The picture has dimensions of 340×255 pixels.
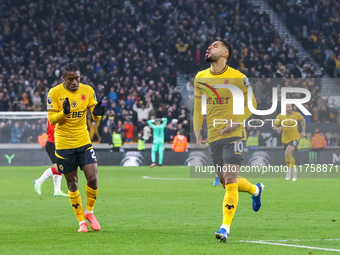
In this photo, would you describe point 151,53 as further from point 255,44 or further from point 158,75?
point 255,44

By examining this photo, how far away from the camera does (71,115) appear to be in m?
7.73

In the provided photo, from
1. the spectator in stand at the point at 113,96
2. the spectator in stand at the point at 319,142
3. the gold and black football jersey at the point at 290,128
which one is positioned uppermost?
the spectator in stand at the point at 113,96

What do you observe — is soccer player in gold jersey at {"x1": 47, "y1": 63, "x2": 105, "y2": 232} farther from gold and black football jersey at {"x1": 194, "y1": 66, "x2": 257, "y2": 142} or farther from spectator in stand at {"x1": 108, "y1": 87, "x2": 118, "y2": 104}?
spectator in stand at {"x1": 108, "y1": 87, "x2": 118, "y2": 104}

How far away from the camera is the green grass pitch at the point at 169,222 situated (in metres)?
6.30

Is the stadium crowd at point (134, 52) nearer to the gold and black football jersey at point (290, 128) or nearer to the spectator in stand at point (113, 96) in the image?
the spectator in stand at point (113, 96)

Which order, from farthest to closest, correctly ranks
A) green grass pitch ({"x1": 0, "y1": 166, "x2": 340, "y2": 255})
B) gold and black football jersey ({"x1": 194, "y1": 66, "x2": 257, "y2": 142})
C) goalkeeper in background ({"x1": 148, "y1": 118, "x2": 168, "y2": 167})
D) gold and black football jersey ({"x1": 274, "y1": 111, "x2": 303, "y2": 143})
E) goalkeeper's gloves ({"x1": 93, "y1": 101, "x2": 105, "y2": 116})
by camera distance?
goalkeeper in background ({"x1": 148, "y1": 118, "x2": 168, "y2": 167}) → gold and black football jersey ({"x1": 274, "y1": 111, "x2": 303, "y2": 143}) → goalkeeper's gloves ({"x1": 93, "y1": 101, "x2": 105, "y2": 116}) → gold and black football jersey ({"x1": 194, "y1": 66, "x2": 257, "y2": 142}) → green grass pitch ({"x1": 0, "y1": 166, "x2": 340, "y2": 255})

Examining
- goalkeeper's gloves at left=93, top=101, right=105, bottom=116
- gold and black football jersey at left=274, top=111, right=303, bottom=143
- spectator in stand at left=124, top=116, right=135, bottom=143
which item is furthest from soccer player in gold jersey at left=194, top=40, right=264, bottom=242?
spectator in stand at left=124, top=116, right=135, bottom=143

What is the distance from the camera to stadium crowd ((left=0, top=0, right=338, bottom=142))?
2755 centimetres

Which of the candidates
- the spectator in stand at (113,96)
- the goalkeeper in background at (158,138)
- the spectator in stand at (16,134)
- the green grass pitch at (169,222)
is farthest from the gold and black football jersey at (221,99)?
the spectator in stand at (113,96)

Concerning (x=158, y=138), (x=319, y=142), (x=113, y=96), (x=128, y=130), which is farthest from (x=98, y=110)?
(x=113, y=96)

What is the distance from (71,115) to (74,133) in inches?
9.2

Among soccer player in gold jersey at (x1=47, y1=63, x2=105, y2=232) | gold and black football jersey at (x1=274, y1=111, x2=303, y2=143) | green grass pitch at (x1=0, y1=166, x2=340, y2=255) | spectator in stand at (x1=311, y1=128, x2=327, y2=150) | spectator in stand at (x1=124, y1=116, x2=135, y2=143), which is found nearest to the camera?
green grass pitch at (x1=0, y1=166, x2=340, y2=255)

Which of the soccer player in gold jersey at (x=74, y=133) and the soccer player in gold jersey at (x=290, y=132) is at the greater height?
the soccer player in gold jersey at (x=74, y=133)

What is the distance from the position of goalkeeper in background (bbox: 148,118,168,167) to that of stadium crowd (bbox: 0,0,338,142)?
2.08 metres
